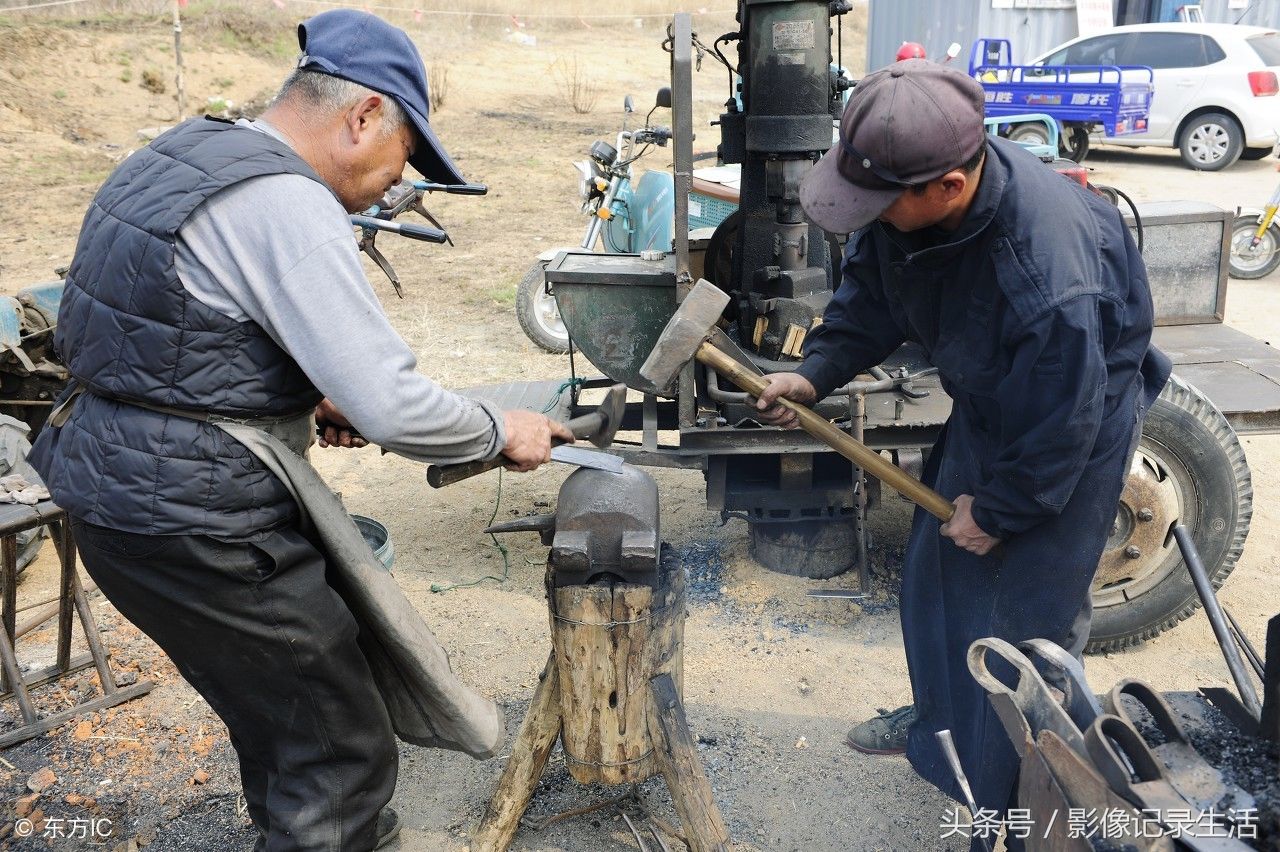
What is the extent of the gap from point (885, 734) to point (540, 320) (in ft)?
14.1

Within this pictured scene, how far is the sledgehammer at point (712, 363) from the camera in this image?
2.69 m

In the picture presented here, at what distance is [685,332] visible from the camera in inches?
110

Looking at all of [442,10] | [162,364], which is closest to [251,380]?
[162,364]

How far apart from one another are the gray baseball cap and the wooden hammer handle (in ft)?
2.33

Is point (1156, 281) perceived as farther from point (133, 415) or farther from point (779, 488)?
point (133, 415)

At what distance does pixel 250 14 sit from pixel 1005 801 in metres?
18.3

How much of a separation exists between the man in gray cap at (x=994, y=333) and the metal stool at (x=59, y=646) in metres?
2.51

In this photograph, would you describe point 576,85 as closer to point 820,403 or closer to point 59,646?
point 820,403

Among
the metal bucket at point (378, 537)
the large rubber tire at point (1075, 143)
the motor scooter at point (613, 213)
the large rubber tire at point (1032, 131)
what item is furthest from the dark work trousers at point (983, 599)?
the large rubber tire at point (1075, 143)

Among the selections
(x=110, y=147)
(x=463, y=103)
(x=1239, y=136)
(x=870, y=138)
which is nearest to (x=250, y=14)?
(x=463, y=103)

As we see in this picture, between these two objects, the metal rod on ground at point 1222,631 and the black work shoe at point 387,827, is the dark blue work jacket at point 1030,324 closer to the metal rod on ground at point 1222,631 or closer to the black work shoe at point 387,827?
the metal rod on ground at point 1222,631

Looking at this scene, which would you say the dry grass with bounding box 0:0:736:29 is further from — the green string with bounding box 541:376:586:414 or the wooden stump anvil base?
the wooden stump anvil base

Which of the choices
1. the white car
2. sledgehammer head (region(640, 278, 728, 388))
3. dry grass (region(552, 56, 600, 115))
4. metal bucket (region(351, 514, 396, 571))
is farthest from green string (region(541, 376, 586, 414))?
dry grass (region(552, 56, 600, 115))

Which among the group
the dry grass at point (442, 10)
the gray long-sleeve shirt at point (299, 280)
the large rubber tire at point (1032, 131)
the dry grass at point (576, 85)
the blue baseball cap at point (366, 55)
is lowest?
the gray long-sleeve shirt at point (299, 280)
